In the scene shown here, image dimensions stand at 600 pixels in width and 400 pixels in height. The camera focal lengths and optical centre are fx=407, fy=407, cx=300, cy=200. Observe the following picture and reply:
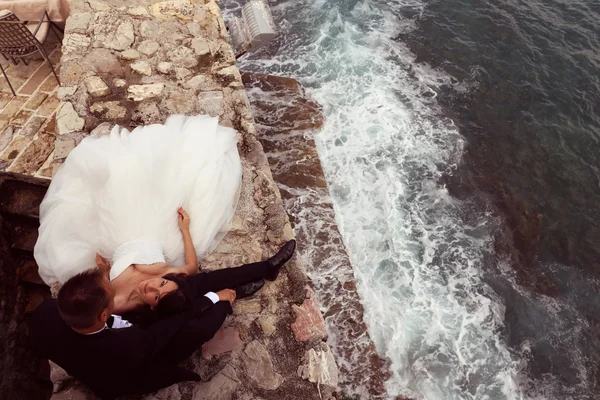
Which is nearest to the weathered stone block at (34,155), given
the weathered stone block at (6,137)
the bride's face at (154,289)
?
the weathered stone block at (6,137)

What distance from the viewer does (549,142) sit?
25.8 feet

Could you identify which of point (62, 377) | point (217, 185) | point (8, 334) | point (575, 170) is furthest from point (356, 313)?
point (575, 170)

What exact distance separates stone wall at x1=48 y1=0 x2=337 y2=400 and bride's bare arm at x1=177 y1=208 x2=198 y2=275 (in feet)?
0.83

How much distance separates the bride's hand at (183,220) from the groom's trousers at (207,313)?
439mm

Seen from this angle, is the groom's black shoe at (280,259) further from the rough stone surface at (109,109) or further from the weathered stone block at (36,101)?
the weathered stone block at (36,101)

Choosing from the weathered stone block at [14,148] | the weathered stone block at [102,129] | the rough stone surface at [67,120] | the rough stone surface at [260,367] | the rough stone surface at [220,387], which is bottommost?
the rough stone surface at [260,367]

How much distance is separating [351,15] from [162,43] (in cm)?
651

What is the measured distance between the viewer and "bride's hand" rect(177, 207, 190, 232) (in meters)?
3.55

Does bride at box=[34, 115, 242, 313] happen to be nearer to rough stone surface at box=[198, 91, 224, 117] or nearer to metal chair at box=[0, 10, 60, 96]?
rough stone surface at box=[198, 91, 224, 117]

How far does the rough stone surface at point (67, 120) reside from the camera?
14.3 feet

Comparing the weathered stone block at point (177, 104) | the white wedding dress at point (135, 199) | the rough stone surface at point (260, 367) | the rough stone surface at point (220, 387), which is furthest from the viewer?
the weathered stone block at point (177, 104)

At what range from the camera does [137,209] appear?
11.4ft

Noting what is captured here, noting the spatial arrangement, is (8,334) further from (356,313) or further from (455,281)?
(455,281)

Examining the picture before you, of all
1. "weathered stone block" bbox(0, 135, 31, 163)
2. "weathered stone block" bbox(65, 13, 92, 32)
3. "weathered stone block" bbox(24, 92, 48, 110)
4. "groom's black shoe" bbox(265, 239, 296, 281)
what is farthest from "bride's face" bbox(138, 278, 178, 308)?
"weathered stone block" bbox(24, 92, 48, 110)
